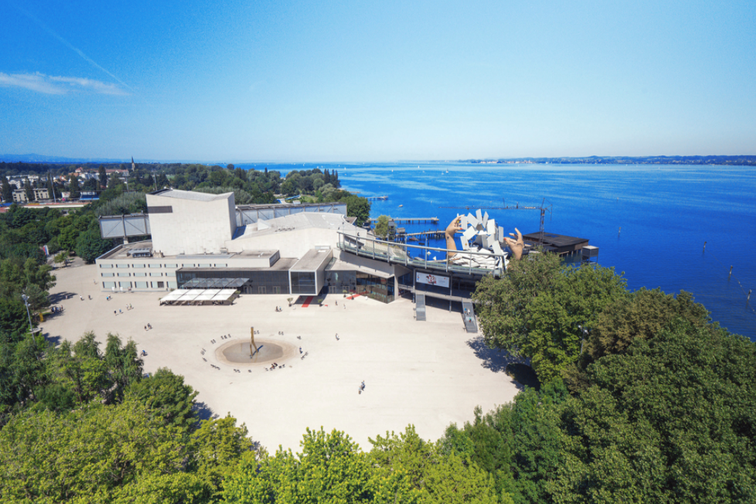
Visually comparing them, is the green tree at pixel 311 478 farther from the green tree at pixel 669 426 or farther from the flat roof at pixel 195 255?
the flat roof at pixel 195 255

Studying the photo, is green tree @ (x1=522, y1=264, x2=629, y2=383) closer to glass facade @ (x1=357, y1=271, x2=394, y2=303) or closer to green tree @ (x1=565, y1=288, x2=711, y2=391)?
green tree @ (x1=565, y1=288, x2=711, y2=391)

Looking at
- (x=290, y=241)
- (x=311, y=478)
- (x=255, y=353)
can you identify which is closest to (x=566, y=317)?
(x=311, y=478)

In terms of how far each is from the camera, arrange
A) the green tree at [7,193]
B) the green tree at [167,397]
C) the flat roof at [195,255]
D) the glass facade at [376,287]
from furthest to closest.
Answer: the green tree at [7,193] < the flat roof at [195,255] < the glass facade at [376,287] < the green tree at [167,397]

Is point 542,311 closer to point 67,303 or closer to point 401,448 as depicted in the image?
point 401,448

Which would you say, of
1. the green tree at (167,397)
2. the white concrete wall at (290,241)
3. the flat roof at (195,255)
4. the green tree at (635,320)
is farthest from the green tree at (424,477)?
the white concrete wall at (290,241)

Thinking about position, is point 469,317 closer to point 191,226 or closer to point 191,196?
point 191,226

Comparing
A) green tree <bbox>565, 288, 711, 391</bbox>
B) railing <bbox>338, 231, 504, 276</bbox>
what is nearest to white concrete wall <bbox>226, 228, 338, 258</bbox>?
railing <bbox>338, 231, 504, 276</bbox>
